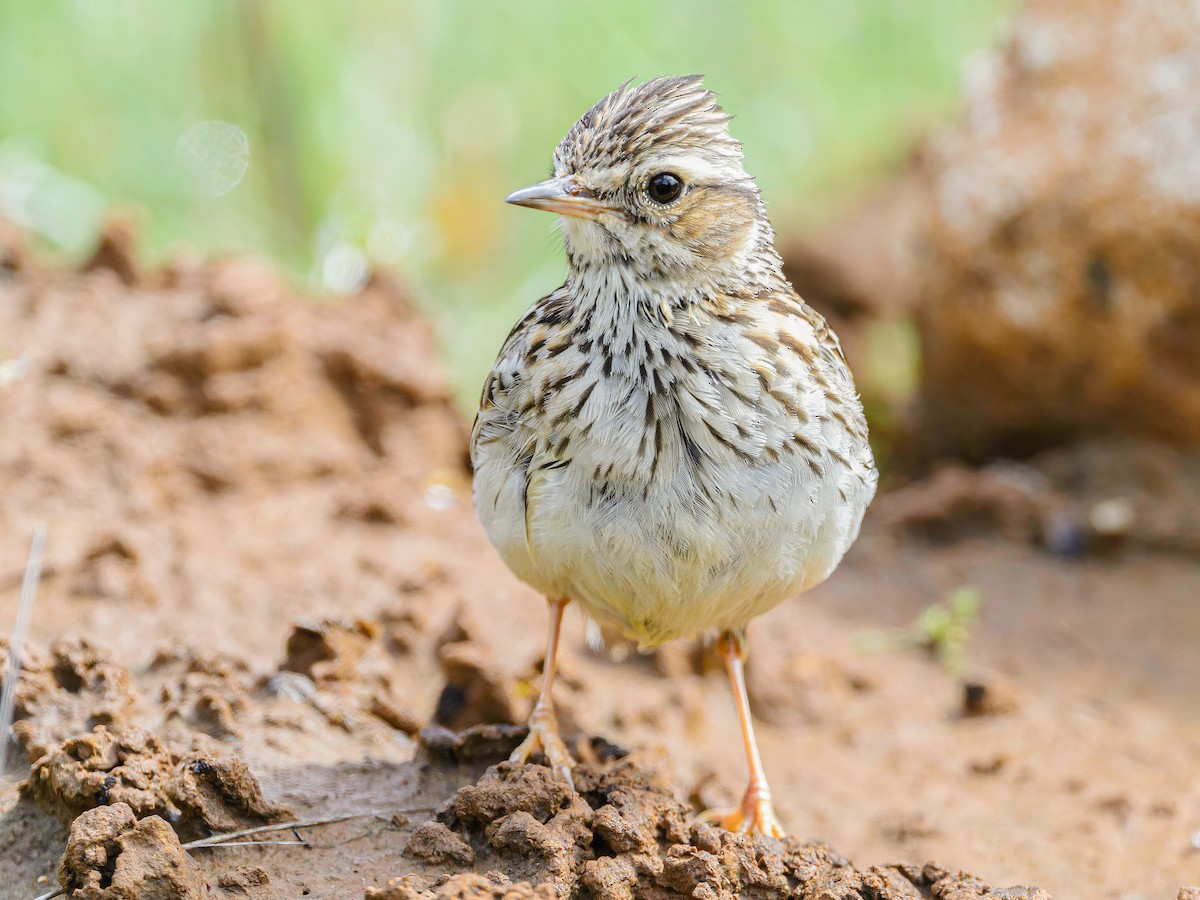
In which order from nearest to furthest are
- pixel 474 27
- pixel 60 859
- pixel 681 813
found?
1. pixel 60 859
2. pixel 681 813
3. pixel 474 27

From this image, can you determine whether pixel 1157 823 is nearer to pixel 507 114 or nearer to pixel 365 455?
pixel 365 455

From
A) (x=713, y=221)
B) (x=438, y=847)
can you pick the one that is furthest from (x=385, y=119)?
(x=438, y=847)

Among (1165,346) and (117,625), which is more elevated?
(1165,346)

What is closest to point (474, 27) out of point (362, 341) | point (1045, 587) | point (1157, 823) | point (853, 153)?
point (853, 153)

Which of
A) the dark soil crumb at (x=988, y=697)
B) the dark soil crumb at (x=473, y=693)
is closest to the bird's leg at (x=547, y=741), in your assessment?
the dark soil crumb at (x=473, y=693)

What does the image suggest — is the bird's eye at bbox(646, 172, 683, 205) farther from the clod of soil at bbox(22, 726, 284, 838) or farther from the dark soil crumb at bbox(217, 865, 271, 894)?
the dark soil crumb at bbox(217, 865, 271, 894)

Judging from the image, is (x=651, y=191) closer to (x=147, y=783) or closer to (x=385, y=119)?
(x=147, y=783)

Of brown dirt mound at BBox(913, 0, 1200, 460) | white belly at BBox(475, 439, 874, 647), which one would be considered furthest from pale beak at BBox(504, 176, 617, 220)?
brown dirt mound at BBox(913, 0, 1200, 460)

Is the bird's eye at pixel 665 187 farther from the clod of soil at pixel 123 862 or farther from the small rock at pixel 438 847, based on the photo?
the clod of soil at pixel 123 862
